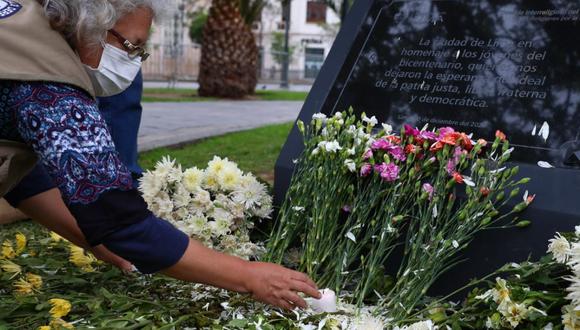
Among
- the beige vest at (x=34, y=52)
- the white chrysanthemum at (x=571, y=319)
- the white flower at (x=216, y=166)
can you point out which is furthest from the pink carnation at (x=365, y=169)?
the beige vest at (x=34, y=52)

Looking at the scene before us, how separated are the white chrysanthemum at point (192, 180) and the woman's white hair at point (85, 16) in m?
0.77

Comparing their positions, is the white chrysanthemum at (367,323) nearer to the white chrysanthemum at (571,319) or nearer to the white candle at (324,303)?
the white candle at (324,303)

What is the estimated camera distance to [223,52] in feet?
63.8

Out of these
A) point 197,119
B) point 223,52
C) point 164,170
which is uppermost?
point 223,52

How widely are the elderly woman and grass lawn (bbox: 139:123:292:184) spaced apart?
3626mm

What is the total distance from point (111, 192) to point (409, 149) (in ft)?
3.11

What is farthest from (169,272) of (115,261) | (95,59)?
(115,261)

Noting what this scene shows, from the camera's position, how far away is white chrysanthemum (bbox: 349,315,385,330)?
1920 millimetres

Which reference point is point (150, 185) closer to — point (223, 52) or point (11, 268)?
point (11, 268)

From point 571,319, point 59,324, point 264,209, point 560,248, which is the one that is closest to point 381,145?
point 264,209

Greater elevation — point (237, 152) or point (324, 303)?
point (324, 303)

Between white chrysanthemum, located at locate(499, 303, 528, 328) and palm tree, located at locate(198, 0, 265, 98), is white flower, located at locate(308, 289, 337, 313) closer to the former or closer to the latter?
white chrysanthemum, located at locate(499, 303, 528, 328)

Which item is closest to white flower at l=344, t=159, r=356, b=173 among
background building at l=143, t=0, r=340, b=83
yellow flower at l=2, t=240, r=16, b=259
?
yellow flower at l=2, t=240, r=16, b=259

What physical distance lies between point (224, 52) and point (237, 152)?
40.5 feet
